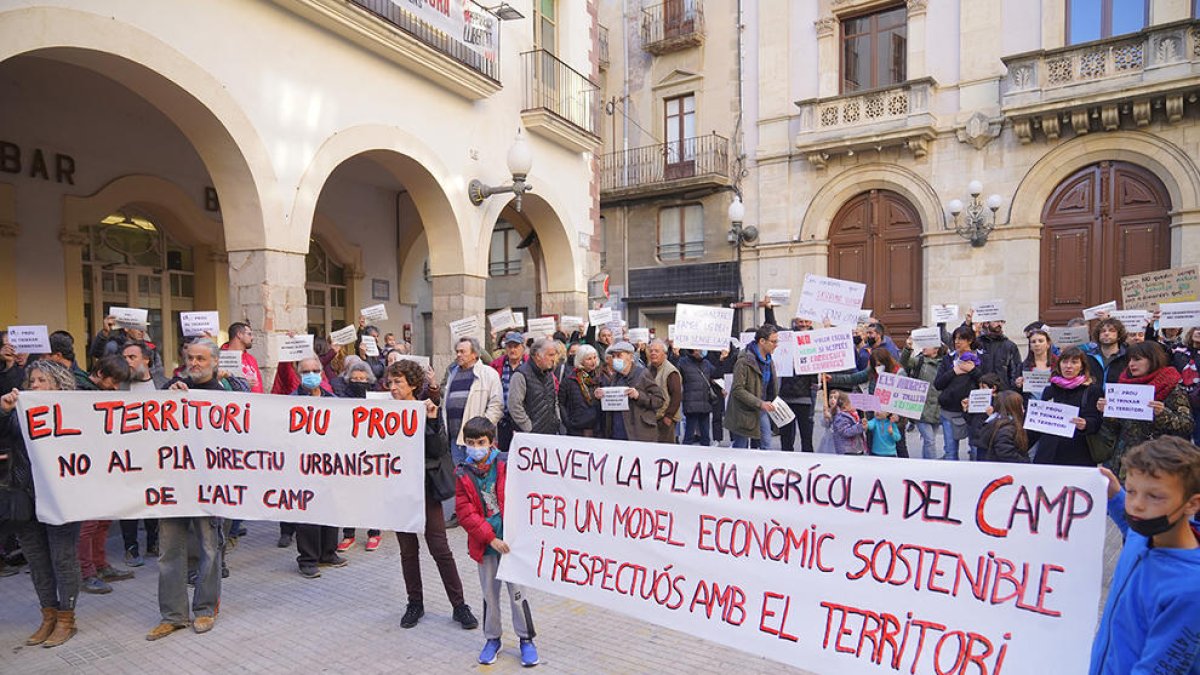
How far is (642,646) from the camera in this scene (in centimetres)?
420

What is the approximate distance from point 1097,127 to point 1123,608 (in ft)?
56.0

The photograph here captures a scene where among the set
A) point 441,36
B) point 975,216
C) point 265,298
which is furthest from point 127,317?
point 975,216

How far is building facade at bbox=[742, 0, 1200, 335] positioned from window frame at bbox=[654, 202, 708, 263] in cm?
168

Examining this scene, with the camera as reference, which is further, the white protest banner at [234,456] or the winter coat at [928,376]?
the winter coat at [928,376]

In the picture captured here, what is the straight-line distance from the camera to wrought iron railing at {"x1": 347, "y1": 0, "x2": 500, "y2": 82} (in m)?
9.23

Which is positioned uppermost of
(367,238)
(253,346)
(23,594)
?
(367,238)

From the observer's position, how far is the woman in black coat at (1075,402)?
5363 mm

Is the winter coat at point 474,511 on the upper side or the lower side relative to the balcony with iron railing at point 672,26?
lower

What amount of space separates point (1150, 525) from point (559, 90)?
12435mm

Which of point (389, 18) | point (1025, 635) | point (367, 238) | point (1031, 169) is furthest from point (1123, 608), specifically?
point (1031, 169)

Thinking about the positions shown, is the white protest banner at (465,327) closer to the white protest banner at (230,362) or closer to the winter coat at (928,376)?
the white protest banner at (230,362)

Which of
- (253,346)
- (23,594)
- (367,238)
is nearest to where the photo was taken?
(23,594)

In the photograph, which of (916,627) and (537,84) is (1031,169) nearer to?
(537,84)

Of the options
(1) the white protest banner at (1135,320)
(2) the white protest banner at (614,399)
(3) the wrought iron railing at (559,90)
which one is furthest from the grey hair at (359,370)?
(1) the white protest banner at (1135,320)
